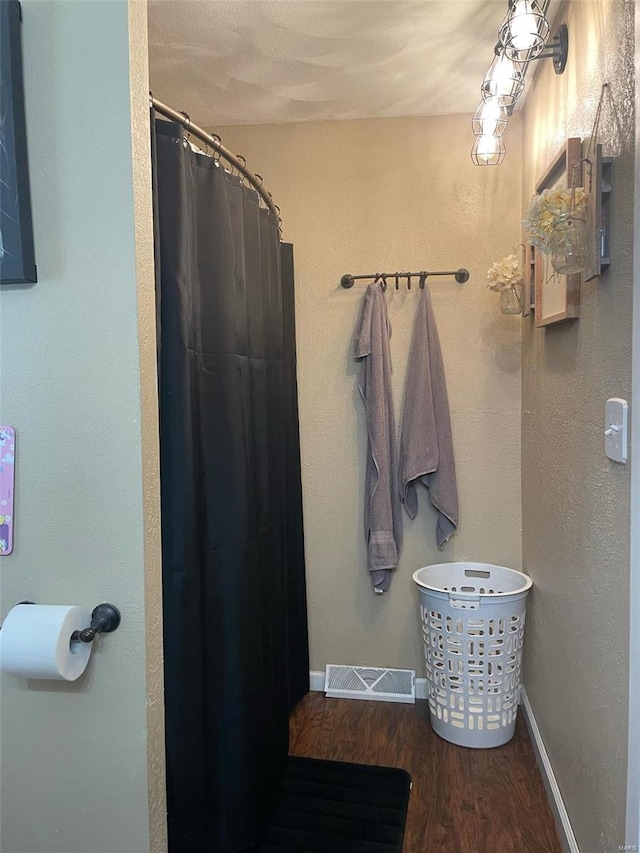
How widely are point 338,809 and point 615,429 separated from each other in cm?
145

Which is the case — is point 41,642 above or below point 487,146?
below

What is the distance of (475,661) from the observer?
6.82 ft

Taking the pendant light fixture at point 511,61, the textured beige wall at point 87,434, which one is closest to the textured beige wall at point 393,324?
the pendant light fixture at point 511,61

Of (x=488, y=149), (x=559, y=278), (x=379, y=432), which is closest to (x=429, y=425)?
(x=379, y=432)

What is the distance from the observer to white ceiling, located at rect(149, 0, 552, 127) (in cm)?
172

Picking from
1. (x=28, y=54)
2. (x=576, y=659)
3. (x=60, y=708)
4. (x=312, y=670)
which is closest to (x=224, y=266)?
(x=28, y=54)

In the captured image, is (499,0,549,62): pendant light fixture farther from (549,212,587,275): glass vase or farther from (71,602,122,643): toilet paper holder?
(71,602,122,643): toilet paper holder

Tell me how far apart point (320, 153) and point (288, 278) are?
21.8 inches

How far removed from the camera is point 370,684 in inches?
98.0

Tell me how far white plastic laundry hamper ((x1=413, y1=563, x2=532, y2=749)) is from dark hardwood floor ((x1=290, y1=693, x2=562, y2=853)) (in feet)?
0.26

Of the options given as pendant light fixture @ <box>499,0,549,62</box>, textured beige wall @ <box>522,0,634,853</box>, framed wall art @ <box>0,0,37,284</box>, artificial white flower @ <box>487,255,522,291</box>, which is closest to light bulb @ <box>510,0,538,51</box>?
pendant light fixture @ <box>499,0,549,62</box>

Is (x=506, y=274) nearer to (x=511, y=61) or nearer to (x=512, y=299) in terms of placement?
(x=512, y=299)

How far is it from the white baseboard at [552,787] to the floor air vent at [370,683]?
47 centimetres

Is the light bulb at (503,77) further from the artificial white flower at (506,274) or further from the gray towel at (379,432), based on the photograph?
the gray towel at (379,432)
